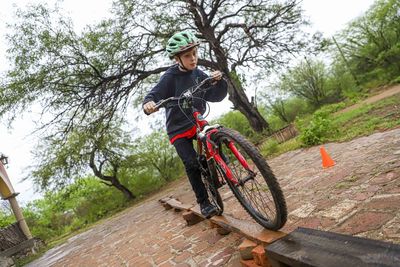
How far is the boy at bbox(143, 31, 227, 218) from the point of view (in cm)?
326

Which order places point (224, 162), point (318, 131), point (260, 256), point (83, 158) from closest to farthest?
point (260, 256)
point (224, 162)
point (318, 131)
point (83, 158)

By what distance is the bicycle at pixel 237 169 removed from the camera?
2.26 metres

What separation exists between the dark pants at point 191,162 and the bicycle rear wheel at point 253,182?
51 centimetres

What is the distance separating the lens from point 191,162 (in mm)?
3293

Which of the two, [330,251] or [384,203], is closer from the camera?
[330,251]

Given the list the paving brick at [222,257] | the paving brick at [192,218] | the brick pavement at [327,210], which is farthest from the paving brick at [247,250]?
the paving brick at [192,218]

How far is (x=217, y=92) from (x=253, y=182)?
49.0 inches

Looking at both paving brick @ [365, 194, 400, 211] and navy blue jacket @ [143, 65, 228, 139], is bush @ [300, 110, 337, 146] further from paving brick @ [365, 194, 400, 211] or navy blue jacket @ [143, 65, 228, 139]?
paving brick @ [365, 194, 400, 211]

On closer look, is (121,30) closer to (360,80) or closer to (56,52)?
(56,52)

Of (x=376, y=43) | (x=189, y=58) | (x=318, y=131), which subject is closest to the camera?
(x=189, y=58)

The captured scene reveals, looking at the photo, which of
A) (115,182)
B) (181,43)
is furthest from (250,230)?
(115,182)

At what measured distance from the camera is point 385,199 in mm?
2426

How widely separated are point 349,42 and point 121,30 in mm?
29037

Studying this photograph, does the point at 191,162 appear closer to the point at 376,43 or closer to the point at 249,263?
the point at 249,263
